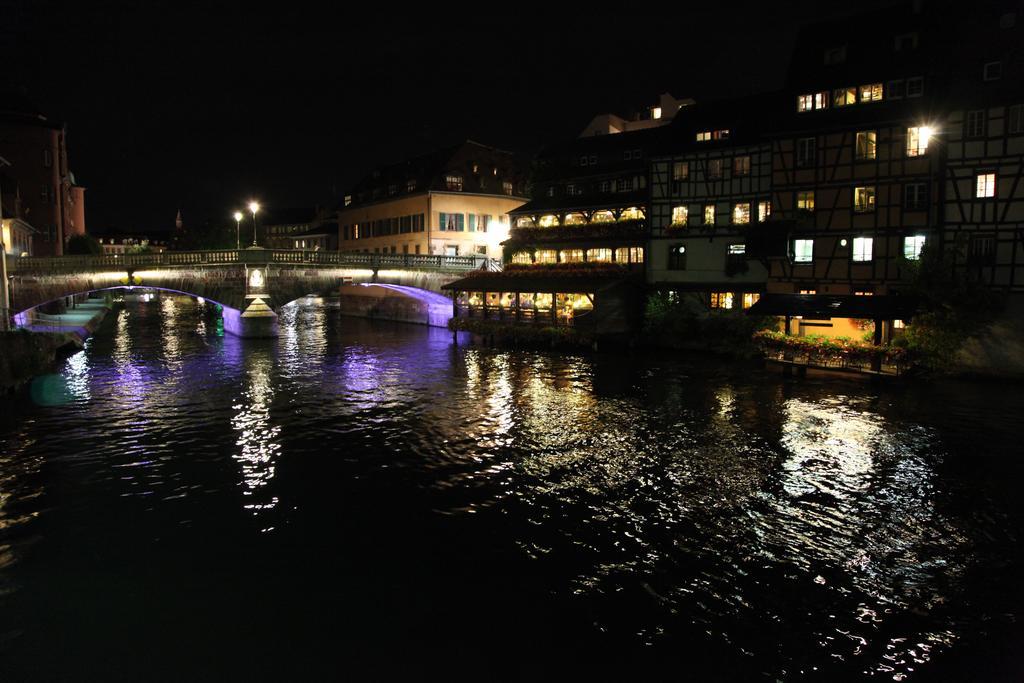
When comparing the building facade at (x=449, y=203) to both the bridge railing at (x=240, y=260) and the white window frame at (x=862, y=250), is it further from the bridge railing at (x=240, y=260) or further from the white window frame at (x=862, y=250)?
the white window frame at (x=862, y=250)

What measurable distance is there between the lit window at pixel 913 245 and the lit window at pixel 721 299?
11.7 metres

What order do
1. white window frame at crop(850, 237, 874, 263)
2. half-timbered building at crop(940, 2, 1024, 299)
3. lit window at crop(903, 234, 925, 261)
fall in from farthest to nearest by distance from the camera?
white window frame at crop(850, 237, 874, 263)
lit window at crop(903, 234, 925, 261)
half-timbered building at crop(940, 2, 1024, 299)

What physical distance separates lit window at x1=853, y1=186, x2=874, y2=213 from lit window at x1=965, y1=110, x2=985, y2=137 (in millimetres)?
5654

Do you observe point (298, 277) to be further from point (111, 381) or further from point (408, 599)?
point (408, 599)

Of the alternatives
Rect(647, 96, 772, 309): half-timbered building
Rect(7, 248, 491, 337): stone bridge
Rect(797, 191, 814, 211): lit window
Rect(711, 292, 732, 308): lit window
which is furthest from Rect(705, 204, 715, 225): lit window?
Rect(7, 248, 491, 337): stone bridge

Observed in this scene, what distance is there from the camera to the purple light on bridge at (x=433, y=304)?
221ft

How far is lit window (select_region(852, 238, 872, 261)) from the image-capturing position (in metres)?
42.2

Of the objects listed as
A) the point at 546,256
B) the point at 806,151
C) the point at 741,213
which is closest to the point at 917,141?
the point at 806,151

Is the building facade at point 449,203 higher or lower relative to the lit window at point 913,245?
higher

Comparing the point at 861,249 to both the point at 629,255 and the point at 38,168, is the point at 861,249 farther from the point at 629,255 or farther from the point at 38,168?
the point at 38,168

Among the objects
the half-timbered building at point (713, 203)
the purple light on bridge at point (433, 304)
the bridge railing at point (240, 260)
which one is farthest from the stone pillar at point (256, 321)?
the half-timbered building at point (713, 203)

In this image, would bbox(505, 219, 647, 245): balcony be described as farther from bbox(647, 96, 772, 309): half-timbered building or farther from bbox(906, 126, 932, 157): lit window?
bbox(906, 126, 932, 157): lit window

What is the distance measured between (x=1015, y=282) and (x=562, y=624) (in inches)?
1448

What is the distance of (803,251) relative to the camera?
147ft
